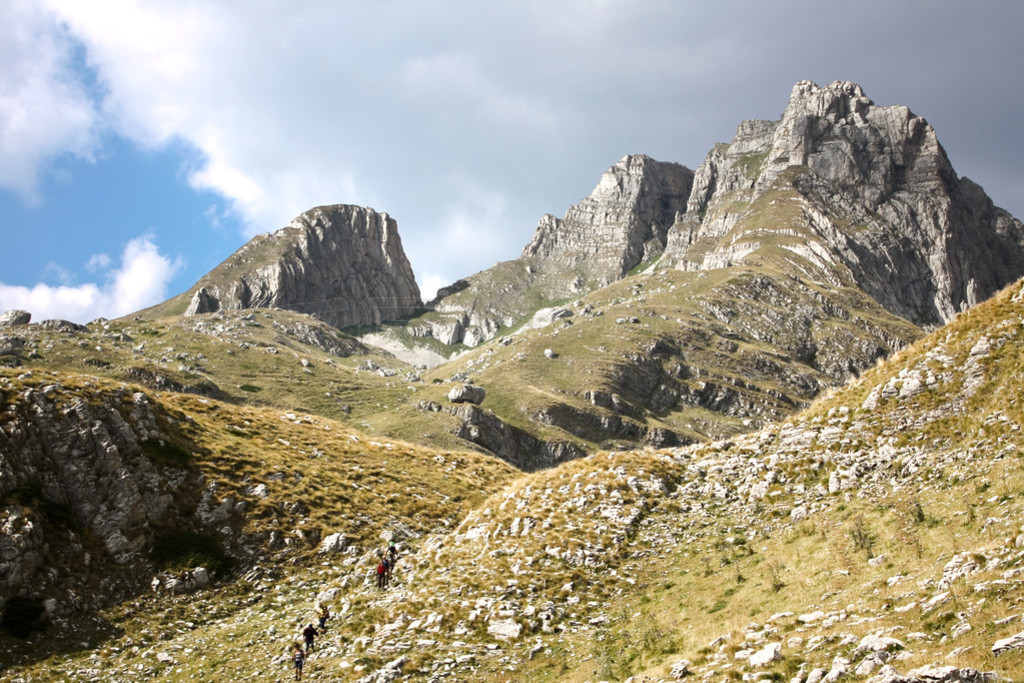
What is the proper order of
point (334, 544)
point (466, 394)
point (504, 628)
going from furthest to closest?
point (466, 394), point (334, 544), point (504, 628)

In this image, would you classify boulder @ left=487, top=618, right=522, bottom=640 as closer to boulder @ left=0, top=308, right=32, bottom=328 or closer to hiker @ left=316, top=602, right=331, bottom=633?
hiker @ left=316, top=602, right=331, bottom=633

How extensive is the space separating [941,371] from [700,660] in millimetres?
18320

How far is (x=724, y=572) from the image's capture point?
21.7 metres

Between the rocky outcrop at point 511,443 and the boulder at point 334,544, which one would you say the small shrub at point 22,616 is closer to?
the boulder at point 334,544

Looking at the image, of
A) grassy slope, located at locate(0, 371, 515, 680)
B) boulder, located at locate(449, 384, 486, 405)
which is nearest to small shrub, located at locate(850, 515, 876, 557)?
grassy slope, located at locate(0, 371, 515, 680)

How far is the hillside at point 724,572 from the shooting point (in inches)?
559

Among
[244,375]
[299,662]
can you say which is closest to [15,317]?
[244,375]

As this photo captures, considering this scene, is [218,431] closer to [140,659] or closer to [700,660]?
[140,659]

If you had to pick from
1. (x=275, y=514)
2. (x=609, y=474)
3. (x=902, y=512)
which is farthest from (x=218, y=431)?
(x=902, y=512)

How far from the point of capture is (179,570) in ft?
103

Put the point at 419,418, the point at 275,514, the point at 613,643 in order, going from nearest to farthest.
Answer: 1. the point at 613,643
2. the point at 275,514
3. the point at 419,418

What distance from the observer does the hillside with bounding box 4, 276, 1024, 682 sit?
1421cm

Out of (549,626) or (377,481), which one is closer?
(549,626)

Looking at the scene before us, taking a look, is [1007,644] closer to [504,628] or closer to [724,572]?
[724,572]
